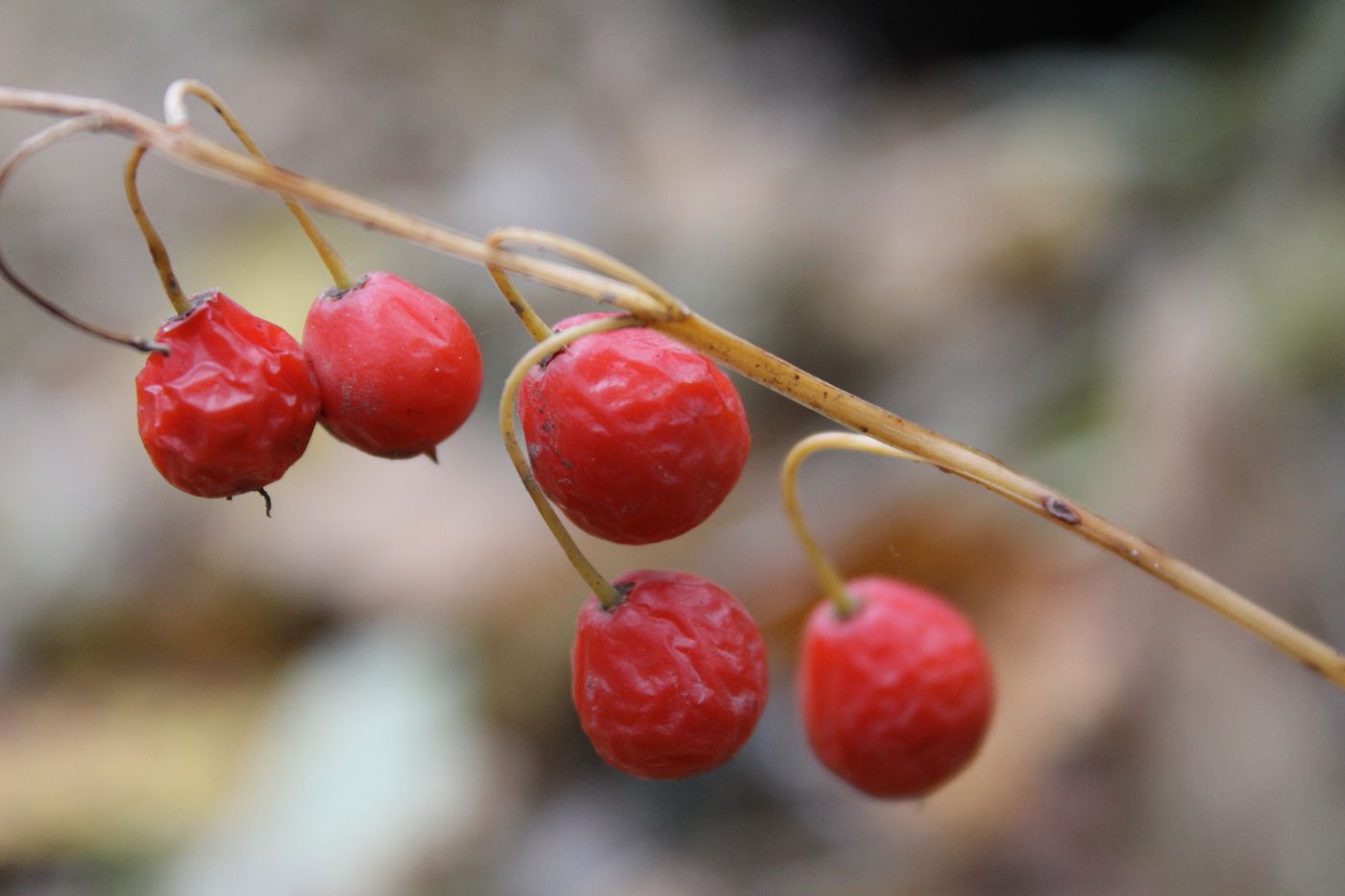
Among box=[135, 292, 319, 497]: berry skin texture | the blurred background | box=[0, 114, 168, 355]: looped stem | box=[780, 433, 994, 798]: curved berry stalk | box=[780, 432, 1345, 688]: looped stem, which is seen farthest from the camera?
the blurred background

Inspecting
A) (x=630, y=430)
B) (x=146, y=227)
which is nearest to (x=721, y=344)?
(x=630, y=430)

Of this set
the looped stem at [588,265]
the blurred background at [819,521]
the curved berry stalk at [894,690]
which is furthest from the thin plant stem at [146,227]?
the blurred background at [819,521]

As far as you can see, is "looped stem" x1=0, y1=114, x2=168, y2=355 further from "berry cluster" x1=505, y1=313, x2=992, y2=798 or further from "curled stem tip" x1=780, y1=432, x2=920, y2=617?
"curled stem tip" x1=780, y1=432, x2=920, y2=617

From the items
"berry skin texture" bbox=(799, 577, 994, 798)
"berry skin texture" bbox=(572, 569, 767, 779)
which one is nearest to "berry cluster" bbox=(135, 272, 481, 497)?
"berry skin texture" bbox=(572, 569, 767, 779)

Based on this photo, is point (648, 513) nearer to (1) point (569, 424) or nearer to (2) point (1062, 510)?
(1) point (569, 424)

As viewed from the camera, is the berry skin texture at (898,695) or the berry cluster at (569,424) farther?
the berry skin texture at (898,695)

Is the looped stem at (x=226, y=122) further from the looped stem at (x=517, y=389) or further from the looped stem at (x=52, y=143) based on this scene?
the looped stem at (x=517, y=389)
